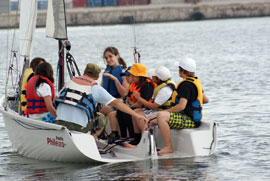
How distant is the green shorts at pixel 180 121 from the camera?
293 inches

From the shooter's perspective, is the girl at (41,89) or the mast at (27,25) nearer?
the girl at (41,89)

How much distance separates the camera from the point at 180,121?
295 inches

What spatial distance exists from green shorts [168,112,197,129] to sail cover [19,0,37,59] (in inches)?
110

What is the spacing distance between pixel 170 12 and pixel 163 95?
63633 millimetres

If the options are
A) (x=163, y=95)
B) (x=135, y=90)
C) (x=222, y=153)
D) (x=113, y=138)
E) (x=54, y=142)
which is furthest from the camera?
(x=222, y=153)

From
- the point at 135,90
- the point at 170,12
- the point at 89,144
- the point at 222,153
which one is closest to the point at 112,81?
the point at 135,90

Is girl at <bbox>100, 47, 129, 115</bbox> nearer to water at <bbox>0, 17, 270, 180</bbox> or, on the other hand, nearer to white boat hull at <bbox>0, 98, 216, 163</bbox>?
white boat hull at <bbox>0, 98, 216, 163</bbox>

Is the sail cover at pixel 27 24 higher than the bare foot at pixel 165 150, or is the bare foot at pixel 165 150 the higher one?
the sail cover at pixel 27 24

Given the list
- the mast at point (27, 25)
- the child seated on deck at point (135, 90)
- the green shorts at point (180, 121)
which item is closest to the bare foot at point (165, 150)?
the green shorts at point (180, 121)

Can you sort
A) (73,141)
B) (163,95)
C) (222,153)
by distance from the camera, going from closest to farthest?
(73,141) → (163,95) → (222,153)

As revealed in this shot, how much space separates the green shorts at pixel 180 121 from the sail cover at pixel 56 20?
2.08m

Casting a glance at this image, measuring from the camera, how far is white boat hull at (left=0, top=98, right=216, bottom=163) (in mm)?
7207

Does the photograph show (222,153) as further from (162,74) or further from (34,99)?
(34,99)

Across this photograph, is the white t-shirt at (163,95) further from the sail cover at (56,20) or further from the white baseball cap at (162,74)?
the sail cover at (56,20)
